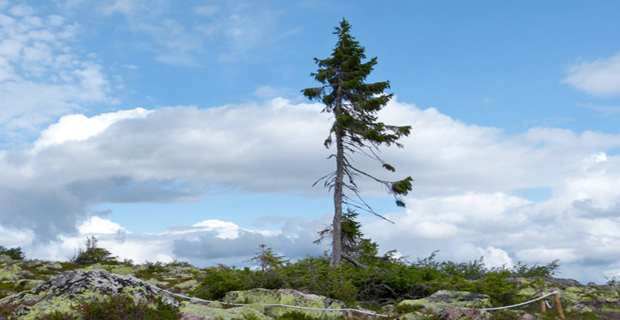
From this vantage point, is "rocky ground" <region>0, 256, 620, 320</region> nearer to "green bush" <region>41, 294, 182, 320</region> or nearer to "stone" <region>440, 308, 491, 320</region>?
"stone" <region>440, 308, 491, 320</region>

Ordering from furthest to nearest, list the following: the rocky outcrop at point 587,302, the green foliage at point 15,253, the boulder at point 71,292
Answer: the green foliage at point 15,253 → the rocky outcrop at point 587,302 → the boulder at point 71,292

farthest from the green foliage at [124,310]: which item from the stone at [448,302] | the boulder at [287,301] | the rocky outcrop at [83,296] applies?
the stone at [448,302]

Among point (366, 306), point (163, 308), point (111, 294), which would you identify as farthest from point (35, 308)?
point (366, 306)

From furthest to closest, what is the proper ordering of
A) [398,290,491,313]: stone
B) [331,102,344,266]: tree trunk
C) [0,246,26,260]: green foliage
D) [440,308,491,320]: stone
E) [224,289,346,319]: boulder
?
[0,246,26,260]: green foliage < [331,102,344,266]: tree trunk < [398,290,491,313]: stone < [224,289,346,319]: boulder < [440,308,491,320]: stone

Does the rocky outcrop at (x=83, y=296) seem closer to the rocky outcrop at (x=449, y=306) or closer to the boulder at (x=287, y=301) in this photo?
the boulder at (x=287, y=301)

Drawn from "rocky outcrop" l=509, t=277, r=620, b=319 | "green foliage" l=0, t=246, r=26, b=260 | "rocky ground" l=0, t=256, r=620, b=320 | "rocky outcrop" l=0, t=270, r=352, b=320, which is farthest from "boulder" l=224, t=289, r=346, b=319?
"green foliage" l=0, t=246, r=26, b=260

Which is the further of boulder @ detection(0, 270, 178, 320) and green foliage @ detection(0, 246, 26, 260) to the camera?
green foliage @ detection(0, 246, 26, 260)

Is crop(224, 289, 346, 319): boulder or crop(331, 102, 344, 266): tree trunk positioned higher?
crop(331, 102, 344, 266): tree trunk

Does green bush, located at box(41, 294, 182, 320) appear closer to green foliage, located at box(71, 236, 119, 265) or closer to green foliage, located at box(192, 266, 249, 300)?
green foliage, located at box(192, 266, 249, 300)

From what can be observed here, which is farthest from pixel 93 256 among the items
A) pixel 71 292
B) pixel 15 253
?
pixel 71 292

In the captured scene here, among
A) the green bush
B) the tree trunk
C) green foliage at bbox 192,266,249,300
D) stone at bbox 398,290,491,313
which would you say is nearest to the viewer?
the green bush

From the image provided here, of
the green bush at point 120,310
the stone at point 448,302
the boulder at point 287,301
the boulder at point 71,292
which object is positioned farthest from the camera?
the stone at point 448,302

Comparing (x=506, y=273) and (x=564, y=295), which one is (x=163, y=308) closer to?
(x=506, y=273)

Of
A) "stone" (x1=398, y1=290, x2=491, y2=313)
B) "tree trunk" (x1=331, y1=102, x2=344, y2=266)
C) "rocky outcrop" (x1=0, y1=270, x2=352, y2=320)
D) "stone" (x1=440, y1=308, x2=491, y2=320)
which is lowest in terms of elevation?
"stone" (x1=440, y1=308, x2=491, y2=320)
